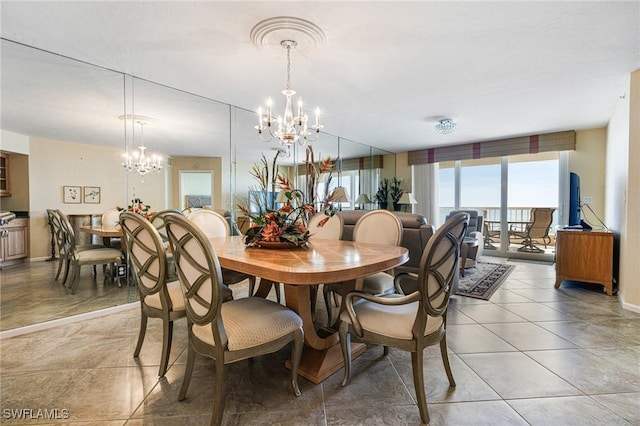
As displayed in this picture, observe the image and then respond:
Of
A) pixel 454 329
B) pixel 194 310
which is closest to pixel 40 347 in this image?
pixel 194 310

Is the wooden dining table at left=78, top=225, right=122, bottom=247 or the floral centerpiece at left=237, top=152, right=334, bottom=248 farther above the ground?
the floral centerpiece at left=237, top=152, right=334, bottom=248

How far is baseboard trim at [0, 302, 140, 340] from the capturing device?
236 centimetres

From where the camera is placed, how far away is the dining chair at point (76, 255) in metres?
3.06

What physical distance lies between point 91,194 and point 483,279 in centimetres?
501

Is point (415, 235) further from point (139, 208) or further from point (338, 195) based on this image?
point (139, 208)

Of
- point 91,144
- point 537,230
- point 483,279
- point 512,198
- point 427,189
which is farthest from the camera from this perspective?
point 427,189

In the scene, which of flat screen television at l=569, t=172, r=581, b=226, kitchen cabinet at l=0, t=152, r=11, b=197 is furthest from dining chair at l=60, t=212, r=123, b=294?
flat screen television at l=569, t=172, r=581, b=226

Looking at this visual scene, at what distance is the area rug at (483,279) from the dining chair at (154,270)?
3065 mm

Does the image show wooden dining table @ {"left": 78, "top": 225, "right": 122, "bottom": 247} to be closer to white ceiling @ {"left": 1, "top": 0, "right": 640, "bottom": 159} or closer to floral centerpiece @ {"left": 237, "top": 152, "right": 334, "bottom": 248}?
white ceiling @ {"left": 1, "top": 0, "right": 640, "bottom": 159}

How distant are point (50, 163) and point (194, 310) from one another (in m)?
3.18

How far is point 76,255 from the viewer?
3.06m

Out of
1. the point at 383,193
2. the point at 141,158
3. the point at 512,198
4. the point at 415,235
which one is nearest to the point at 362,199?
the point at 383,193

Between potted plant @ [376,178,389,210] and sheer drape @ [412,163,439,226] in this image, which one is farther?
potted plant @ [376,178,389,210]

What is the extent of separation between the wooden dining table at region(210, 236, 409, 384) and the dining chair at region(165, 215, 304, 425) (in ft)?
0.68
